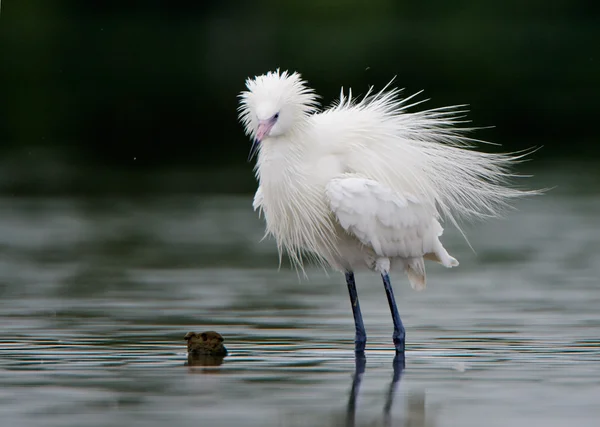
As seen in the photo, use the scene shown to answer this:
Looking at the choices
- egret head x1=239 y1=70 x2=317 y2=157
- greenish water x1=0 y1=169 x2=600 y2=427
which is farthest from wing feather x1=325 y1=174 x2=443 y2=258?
greenish water x1=0 y1=169 x2=600 y2=427

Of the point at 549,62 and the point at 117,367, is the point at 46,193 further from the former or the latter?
the point at 549,62

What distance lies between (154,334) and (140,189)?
13.4m

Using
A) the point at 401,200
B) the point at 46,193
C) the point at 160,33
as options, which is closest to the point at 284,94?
the point at 401,200

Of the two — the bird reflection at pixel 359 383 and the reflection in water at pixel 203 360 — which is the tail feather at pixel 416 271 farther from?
the reflection in water at pixel 203 360

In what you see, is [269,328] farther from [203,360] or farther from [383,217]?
[203,360]

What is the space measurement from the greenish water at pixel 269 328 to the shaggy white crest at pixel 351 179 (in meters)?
0.71

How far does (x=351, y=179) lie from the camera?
1116 centimetres

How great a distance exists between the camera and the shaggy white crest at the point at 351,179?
1107cm

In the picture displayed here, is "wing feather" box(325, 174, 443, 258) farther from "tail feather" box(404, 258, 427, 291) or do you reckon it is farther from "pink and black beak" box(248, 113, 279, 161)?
"pink and black beak" box(248, 113, 279, 161)

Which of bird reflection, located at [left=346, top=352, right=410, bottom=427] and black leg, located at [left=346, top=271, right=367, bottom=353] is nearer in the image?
bird reflection, located at [left=346, top=352, right=410, bottom=427]

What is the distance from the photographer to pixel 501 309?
1314cm

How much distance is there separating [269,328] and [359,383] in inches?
106

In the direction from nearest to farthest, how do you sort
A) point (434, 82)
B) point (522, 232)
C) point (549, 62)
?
point (522, 232)
point (434, 82)
point (549, 62)

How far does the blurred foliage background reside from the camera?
29922 mm
